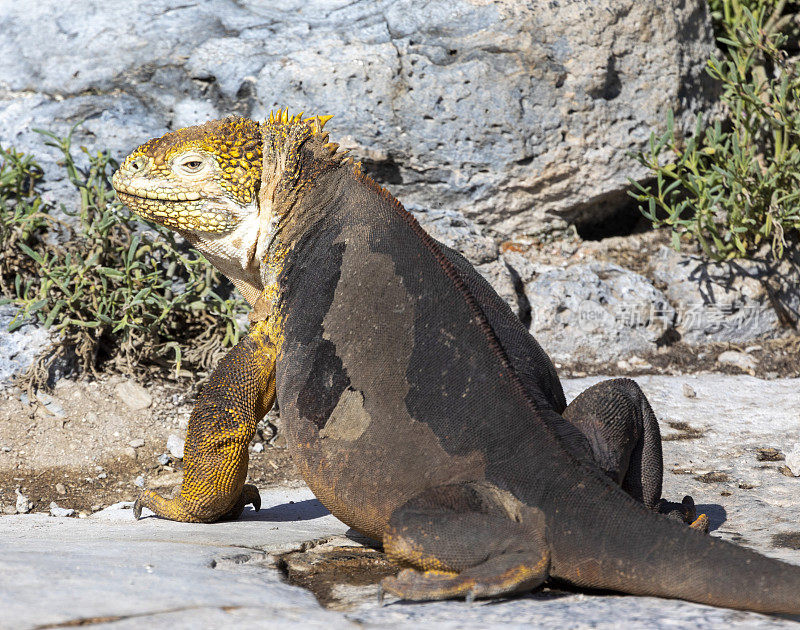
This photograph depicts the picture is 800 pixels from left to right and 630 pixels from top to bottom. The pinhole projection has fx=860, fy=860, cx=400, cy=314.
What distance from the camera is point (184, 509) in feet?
12.5

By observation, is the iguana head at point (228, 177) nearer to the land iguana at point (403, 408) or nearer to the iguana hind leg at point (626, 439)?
the land iguana at point (403, 408)

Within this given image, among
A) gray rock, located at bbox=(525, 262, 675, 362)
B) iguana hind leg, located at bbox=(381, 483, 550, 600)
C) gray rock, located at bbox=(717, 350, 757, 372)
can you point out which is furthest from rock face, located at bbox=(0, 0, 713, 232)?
iguana hind leg, located at bbox=(381, 483, 550, 600)

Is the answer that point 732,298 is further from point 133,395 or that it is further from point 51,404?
point 51,404

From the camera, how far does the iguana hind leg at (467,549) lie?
266cm

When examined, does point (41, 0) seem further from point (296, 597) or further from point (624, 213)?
point (296, 597)

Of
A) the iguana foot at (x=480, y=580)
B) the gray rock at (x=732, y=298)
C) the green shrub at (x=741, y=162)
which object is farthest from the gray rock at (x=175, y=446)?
the gray rock at (x=732, y=298)

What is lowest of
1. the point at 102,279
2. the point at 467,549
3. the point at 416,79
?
the point at 467,549

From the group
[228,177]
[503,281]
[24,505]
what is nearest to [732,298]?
[503,281]

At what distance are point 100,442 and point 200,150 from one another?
230cm

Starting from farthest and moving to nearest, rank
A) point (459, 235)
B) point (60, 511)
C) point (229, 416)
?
point (459, 235) < point (60, 511) < point (229, 416)

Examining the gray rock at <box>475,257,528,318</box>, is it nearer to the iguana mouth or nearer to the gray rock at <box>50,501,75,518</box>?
the iguana mouth

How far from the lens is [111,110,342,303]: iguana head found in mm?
3838

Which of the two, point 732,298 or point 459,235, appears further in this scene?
point 732,298

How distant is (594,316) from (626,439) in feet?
11.2
